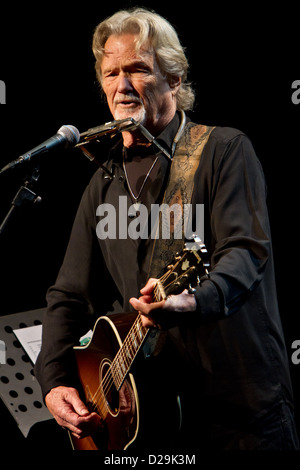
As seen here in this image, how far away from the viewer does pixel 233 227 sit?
1797mm

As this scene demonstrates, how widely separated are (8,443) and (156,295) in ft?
4.84

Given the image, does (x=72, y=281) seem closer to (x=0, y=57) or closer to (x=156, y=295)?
(x=156, y=295)

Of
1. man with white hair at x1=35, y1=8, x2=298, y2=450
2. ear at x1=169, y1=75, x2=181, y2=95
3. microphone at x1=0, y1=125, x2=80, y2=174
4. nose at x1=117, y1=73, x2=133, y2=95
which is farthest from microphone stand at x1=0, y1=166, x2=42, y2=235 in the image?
ear at x1=169, y1=75, x2=181, y2=95

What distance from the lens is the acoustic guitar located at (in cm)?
163

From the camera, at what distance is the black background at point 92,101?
8.64 feet

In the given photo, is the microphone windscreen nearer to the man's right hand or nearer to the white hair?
the white hair

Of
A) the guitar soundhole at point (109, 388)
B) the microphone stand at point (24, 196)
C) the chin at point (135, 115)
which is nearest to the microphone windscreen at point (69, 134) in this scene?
the microphone stand at point (24, 196)

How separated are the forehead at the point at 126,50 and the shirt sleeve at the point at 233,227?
1.65 ft

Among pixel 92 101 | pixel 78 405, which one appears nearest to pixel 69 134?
pixel 78 405

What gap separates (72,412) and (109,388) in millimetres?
260

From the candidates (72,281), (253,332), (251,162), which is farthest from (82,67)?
(253,332)

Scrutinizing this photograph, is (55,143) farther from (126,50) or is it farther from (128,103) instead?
(126,50)

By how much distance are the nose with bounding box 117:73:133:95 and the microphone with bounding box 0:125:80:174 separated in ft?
1.56

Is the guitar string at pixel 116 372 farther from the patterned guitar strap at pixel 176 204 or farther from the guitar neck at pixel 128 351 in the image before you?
the patterned guitar strap at pixel 176 204
